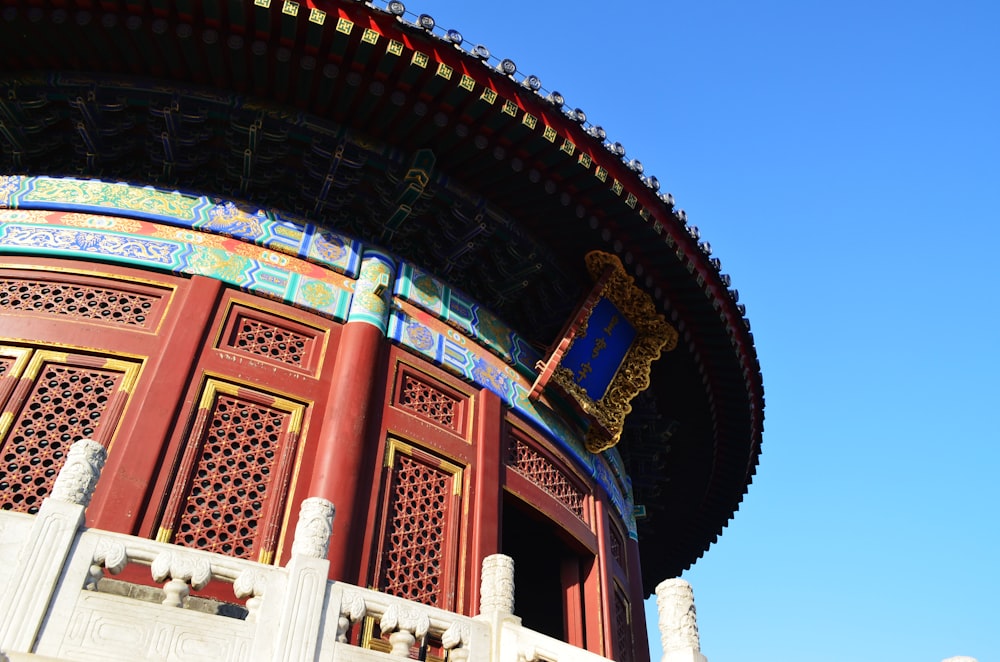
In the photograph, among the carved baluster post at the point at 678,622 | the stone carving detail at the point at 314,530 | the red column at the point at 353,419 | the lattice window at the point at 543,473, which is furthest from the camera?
the lattice window at the point at 543,473

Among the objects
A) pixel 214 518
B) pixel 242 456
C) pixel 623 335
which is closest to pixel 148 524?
pixel 214 518

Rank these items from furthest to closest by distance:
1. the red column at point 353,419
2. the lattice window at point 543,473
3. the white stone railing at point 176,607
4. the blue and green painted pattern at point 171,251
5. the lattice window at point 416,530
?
the lattice window at point 543,473 < the blue and green painted pattern at point 171,251 < the lattice window at point 416,530 < the red column at point 353,419 < the white stone railing at point 176,607

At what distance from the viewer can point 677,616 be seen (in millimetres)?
5258

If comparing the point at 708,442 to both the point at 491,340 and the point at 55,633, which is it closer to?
the point at 491,340

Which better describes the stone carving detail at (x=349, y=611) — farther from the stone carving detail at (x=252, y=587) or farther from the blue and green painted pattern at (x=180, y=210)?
the blue and green painted pattern at (x=180, y=210)

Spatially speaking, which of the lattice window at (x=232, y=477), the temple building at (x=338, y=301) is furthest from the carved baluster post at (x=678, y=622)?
the lattice window at (x=232, y=477)

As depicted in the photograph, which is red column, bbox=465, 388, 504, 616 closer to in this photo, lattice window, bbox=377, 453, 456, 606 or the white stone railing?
lattice window, bbox=377, 453, 456, 606

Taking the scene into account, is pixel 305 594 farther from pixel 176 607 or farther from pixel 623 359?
pixel 623 359

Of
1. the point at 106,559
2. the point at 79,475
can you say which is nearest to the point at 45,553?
the point at 106,559

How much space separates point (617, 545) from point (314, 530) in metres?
6.00

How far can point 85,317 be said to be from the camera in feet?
24.5

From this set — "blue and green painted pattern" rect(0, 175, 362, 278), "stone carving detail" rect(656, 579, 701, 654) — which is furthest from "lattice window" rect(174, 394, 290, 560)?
"stone carving detail" rect(656, 579, 701, 654)

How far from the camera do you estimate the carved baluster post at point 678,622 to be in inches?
201

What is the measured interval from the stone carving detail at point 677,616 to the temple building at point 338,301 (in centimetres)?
63
